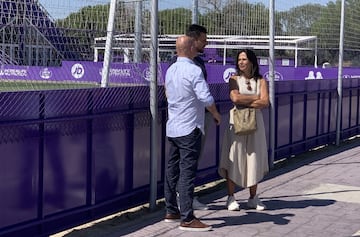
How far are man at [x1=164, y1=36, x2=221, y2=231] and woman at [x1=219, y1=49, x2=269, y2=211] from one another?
0.88 m

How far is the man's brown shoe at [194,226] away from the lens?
6.31 meters

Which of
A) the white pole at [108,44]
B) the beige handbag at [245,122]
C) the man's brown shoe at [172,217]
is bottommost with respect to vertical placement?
the man's brown shoe at [172,217]

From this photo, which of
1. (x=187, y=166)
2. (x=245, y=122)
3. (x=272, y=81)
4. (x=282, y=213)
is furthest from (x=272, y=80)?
(x=187, y=166)

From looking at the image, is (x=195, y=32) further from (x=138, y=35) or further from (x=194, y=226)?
(x=194, y=226)

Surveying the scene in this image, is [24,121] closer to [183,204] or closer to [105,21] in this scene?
[183,204]

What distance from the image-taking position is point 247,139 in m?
7.13

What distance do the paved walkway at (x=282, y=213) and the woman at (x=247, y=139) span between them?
1.19ft

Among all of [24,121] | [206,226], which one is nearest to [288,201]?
[206,226]

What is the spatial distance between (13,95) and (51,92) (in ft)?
1.65

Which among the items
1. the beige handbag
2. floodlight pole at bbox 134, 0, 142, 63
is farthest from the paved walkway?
floodlight pole at bbox 134, 0, 142, 63

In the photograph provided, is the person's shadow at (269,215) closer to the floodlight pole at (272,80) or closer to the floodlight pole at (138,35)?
the floodlight pole at (138,35)

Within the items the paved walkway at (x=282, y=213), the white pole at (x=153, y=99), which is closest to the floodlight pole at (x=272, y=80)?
the paved walkway at (x=282, y=213)

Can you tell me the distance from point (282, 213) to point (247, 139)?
896 millimetres

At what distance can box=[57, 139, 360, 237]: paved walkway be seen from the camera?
21.0 feet
